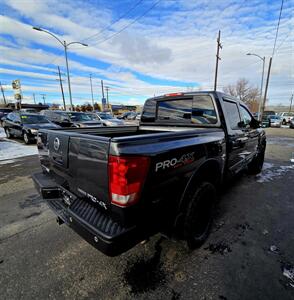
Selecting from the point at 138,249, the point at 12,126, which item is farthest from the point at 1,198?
the point at 12,126

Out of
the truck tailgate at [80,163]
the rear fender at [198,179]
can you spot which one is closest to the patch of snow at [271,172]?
the rear fender at [198,179]

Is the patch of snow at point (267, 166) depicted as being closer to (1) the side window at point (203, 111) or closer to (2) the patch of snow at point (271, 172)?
(2) the patch of snow at point (271, 172)

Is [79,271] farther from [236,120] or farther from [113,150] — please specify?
[236,120]

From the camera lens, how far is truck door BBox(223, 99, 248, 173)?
295 centimetres

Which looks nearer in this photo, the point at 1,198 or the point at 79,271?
the point at 79,271

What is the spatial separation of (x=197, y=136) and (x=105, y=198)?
1.25 metres

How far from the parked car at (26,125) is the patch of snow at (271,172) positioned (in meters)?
8.74

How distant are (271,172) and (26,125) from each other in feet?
34.8

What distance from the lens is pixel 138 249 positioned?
7.43 ft

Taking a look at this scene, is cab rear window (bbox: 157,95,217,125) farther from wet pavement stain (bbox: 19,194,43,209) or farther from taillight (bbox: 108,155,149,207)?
A: wet pavement stain (bbox: 19,194,43,209)

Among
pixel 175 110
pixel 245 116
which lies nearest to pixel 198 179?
pixel 175 110

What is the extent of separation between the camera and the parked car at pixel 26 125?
8.95 metres

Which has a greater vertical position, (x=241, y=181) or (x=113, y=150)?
(x=113, y=150)

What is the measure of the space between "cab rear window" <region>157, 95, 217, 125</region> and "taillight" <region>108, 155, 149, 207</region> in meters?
1.87
